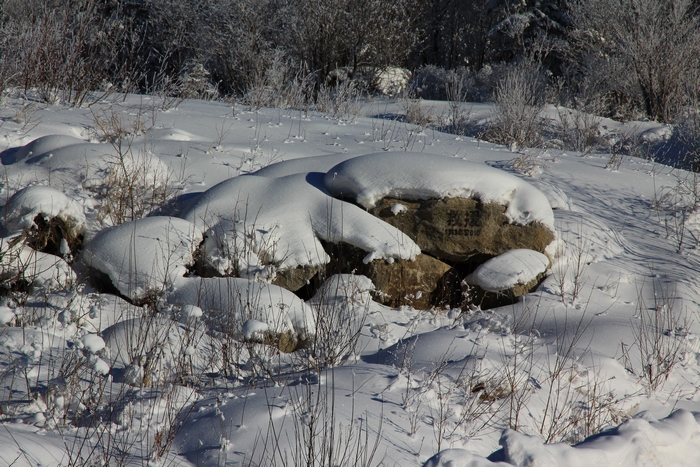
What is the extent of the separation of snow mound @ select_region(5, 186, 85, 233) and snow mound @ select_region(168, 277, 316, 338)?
41.9 inches

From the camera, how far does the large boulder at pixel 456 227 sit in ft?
14.8

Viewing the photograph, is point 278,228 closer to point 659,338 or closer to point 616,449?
point 659,338

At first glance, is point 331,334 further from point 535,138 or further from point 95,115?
point 535,138

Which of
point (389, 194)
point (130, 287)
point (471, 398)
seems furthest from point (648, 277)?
point (130, 287)

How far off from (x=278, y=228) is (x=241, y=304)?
1039 millimetres

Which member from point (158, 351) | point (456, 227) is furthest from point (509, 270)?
point (158, 351)

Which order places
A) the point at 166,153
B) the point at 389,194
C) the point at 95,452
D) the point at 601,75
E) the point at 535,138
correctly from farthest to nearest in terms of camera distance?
1. the point at 601,75
2. the point at 535,138
3. the point at 166,153
4. the point at 389,194
5. the point at 95,452

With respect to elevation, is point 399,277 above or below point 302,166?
below

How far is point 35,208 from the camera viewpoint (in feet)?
13.1

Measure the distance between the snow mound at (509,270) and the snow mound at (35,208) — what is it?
2996mm

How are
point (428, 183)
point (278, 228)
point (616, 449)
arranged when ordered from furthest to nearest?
1. point (428, 183)
2. point (278, 228)
3. point (616, 449)

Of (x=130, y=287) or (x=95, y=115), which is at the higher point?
(x=95, y=115)

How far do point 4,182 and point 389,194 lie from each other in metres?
3.15

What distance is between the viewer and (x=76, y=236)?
4.20m
